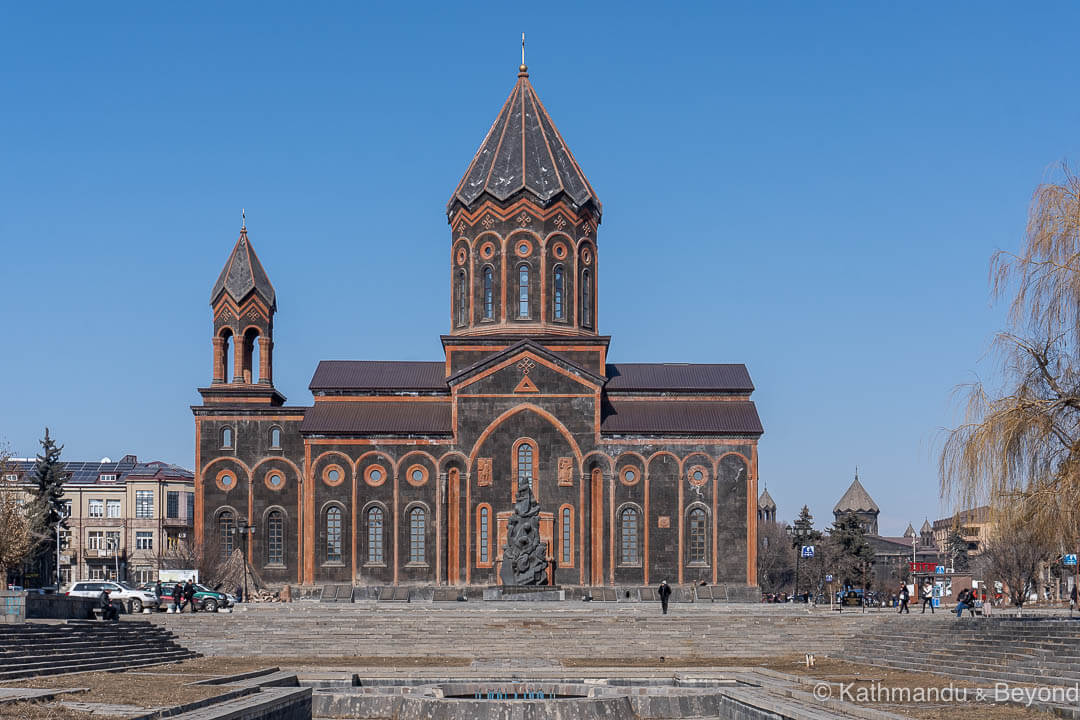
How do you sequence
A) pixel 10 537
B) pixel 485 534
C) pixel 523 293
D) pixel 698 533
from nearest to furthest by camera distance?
pixel 10 537 → pixel 485 534 → pixel 698 533 → pixel 523 293

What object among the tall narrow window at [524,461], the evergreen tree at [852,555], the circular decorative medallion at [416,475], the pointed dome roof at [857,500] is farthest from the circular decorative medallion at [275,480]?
the pointed dome roof at [857,500]

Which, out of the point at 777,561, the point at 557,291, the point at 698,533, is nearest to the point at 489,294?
the point at 557,291

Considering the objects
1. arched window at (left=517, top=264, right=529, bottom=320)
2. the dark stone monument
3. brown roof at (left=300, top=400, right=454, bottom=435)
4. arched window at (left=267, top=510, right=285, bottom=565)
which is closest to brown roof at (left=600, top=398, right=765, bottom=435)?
arched window at (left=517, top=264, right=529, bottom=320)

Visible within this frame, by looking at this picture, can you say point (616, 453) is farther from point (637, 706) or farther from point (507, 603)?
point (637, 706)

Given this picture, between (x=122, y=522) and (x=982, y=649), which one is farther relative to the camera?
(x=122, y=522)

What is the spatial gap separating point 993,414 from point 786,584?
93.9 metres

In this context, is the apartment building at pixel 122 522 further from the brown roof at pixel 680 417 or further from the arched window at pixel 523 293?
the brown roof at pixel 680 417

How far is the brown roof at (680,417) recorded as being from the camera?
54.2 m

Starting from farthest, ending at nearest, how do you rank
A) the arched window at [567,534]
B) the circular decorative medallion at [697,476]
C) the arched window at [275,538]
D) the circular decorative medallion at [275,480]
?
1. the circular decorative medallion at [275,480]
2. the arched window at [275,538]
3. the circular decorative medallion at [697,476]
4. the arched window at [567,534]

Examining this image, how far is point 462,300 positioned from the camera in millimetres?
57438

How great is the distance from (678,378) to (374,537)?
1410 cm

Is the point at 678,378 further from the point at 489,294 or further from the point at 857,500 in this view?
the point at 857,500

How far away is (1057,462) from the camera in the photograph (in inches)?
1041

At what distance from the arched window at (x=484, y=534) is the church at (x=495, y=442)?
11cm
